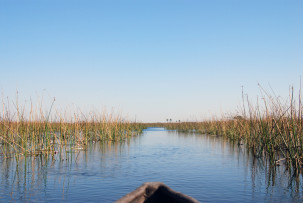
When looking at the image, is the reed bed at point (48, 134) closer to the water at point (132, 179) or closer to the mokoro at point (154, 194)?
the water at point (132, 179)

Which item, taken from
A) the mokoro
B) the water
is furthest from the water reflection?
the mokoro

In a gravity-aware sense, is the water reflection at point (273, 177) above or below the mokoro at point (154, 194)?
below

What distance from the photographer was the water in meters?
5.48

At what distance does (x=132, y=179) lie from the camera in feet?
23.0

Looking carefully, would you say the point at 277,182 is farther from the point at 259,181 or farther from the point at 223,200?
the point at 223,200

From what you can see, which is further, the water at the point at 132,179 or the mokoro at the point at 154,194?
the water at the point at 132,179

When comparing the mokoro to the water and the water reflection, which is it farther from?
the water reflection

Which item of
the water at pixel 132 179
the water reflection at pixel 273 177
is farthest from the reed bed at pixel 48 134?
the water reflection at pixel 273 177

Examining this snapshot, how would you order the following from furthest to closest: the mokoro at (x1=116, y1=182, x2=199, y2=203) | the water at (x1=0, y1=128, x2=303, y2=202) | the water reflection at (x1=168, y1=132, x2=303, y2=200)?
the water reflection at (x1=168, y1=132, x2=303, y2=200)
the water at (x1=0, y1=128, x2=303, y2=202)
the mokoro at (x1=116, y1=182, x2=199, y2=203)

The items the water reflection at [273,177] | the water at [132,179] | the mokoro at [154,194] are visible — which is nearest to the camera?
the mokoro at [154,194]

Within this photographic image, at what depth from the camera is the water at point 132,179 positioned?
18.0 feet

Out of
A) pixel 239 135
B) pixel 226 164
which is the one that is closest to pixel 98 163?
pixel 226 164

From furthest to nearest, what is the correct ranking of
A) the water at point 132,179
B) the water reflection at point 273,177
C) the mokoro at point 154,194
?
the water reflection at point 273,177, the water at point 132,179, the mokoro at point 154,194

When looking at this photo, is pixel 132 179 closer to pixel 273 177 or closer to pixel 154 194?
pixel 154 194
